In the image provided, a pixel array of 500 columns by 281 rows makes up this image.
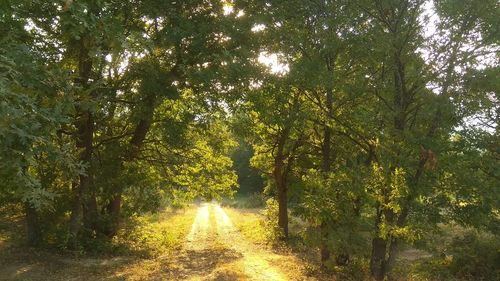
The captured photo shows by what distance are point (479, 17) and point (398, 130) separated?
366 cm

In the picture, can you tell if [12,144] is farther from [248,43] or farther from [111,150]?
[111,150]

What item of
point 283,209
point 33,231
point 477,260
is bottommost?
point 477,260

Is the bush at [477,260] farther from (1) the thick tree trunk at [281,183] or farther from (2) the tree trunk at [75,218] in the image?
(2) the tree trunk at [75,218]

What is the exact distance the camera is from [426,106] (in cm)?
1145

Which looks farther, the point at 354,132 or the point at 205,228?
the point at 205,228

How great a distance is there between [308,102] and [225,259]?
280 inches

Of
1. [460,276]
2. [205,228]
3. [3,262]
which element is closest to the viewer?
[3,262]

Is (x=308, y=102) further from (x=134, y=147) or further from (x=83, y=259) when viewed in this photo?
(x=83, y=259)

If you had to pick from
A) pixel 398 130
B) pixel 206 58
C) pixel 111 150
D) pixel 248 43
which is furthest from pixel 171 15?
pixel 398 130

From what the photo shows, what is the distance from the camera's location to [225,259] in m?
16.7

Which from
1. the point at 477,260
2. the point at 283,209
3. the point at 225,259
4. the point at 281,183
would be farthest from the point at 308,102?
the point at 477,260

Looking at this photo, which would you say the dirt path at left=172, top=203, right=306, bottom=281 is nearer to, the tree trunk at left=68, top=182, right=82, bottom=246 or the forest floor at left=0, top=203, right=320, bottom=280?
the forest floor at left=0, top=203, right=320, bottom=280

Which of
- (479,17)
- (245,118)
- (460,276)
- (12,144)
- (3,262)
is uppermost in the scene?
(479,17)

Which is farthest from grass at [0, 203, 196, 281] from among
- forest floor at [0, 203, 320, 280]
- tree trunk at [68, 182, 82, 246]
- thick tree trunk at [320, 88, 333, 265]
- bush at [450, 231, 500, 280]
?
bush at [450, 231, 500, 280]
